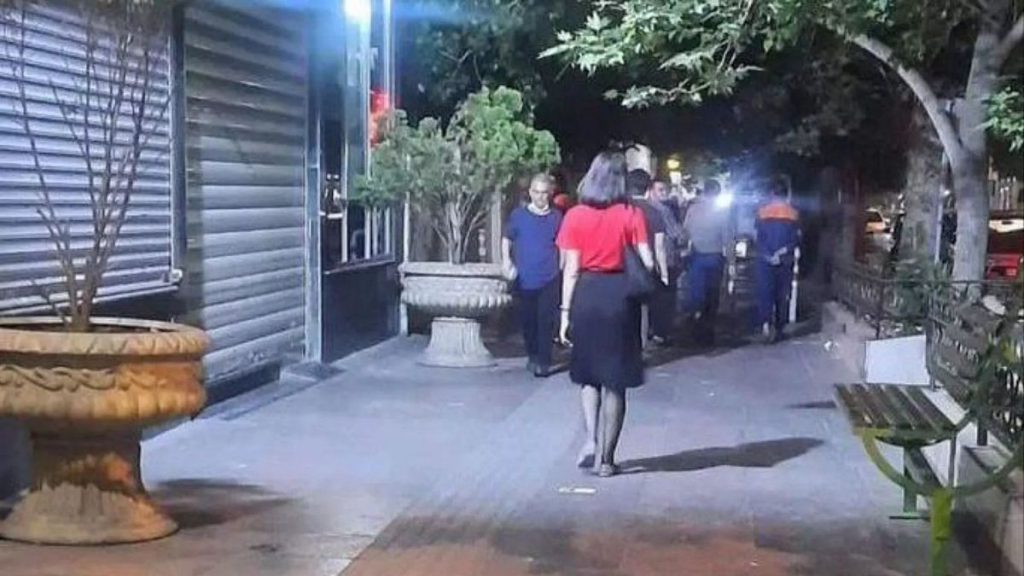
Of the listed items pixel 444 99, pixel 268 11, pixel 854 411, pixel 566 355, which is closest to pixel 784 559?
pixel 854 411

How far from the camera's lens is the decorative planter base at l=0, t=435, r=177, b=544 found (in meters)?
7.14

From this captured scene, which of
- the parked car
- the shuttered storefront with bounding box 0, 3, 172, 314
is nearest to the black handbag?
the shuttered storefront with bounding box 0, 3, 172, 314

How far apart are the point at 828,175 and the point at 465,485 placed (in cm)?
1948

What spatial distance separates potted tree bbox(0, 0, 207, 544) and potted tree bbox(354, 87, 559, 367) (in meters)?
6.49

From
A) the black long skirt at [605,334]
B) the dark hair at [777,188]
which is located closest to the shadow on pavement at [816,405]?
the black long skirt at [605,334]

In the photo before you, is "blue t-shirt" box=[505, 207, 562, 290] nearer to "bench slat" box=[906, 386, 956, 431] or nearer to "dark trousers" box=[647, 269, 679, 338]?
"dark trousers" box=[647, 269, 679, 338]

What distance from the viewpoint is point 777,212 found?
1786 cm

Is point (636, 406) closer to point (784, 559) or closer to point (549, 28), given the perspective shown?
point (784, 559)

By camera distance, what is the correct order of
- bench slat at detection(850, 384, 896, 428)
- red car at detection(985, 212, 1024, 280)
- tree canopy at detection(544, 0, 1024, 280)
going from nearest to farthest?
red car at detection(985, 212, 1024, 280)
bench slat at detection(850, 384, 896, 428)
tree canopy at detection(544, 0, 1024, 280)

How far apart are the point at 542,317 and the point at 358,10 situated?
373cm

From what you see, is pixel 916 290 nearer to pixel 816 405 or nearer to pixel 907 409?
pixel 816 405

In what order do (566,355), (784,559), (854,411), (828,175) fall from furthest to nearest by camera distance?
1. (828,175)
2. (566,355)
3. (854,411)
4. (784,559)

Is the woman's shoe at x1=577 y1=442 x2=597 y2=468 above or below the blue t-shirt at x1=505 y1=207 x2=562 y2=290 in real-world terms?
below

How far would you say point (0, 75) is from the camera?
27.4 ft
